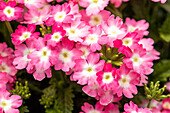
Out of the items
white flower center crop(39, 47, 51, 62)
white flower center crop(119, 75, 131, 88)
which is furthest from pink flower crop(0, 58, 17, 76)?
white flower center crop(119, 75, 131, 88)

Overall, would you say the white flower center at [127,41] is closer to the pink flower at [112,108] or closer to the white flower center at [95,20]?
the white flower center at [95,20]

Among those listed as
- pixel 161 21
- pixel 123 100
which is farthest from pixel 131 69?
pixel 161 21

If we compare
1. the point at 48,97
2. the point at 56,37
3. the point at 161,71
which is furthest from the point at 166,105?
the point at 56,37

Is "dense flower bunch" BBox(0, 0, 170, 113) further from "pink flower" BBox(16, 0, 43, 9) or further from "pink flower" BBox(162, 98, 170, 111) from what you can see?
"pink flower" BBox(162, 98, 170, 111)

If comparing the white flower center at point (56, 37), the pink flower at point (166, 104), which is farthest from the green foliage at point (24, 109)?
the pink flower at point (166, 104)

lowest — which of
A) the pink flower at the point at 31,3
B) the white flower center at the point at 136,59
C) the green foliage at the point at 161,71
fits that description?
the green foliage at the point at 161,71
